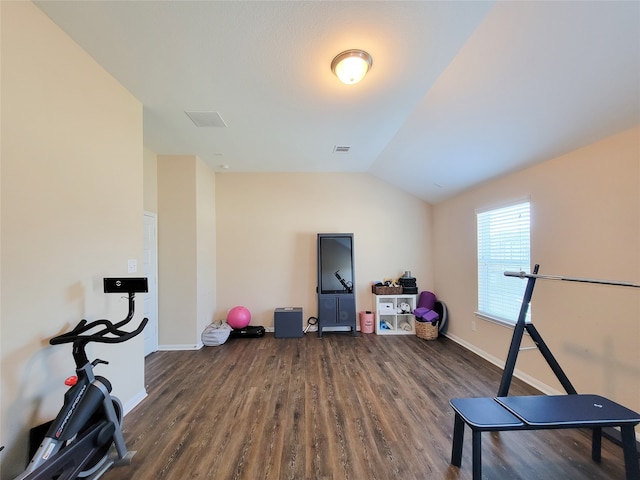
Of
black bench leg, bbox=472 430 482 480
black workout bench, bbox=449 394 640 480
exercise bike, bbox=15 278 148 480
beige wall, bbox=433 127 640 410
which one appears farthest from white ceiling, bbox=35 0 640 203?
black bench leg, bbox=472 430 482 480

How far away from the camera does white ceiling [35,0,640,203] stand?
4.81ft

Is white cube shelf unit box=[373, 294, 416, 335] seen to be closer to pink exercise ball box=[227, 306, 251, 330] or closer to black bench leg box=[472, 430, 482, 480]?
pink exercise ball box=[227, 306, 251, 330]

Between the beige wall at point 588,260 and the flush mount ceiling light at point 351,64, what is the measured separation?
6.60 feet

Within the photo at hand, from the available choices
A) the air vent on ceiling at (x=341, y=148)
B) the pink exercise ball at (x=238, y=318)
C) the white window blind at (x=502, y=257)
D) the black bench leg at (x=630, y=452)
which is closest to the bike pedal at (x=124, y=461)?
the pink exercise ball at (x=238, y=318)

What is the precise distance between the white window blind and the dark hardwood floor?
29.4 inches

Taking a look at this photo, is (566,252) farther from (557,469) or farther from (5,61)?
(5,61)

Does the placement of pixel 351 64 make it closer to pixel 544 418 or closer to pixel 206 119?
pixel 206 119

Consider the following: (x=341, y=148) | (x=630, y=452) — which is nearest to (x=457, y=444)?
(x=630, y=452)

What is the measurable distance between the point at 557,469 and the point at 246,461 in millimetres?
2042

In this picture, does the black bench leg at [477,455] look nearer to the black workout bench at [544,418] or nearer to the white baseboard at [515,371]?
the black workout bench at [544,418]

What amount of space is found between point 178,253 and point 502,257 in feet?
14.5

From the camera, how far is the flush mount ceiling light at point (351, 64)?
1760mm

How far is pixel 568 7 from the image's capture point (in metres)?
1.34

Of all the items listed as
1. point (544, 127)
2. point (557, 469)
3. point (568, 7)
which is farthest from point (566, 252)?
point (568, 7)
